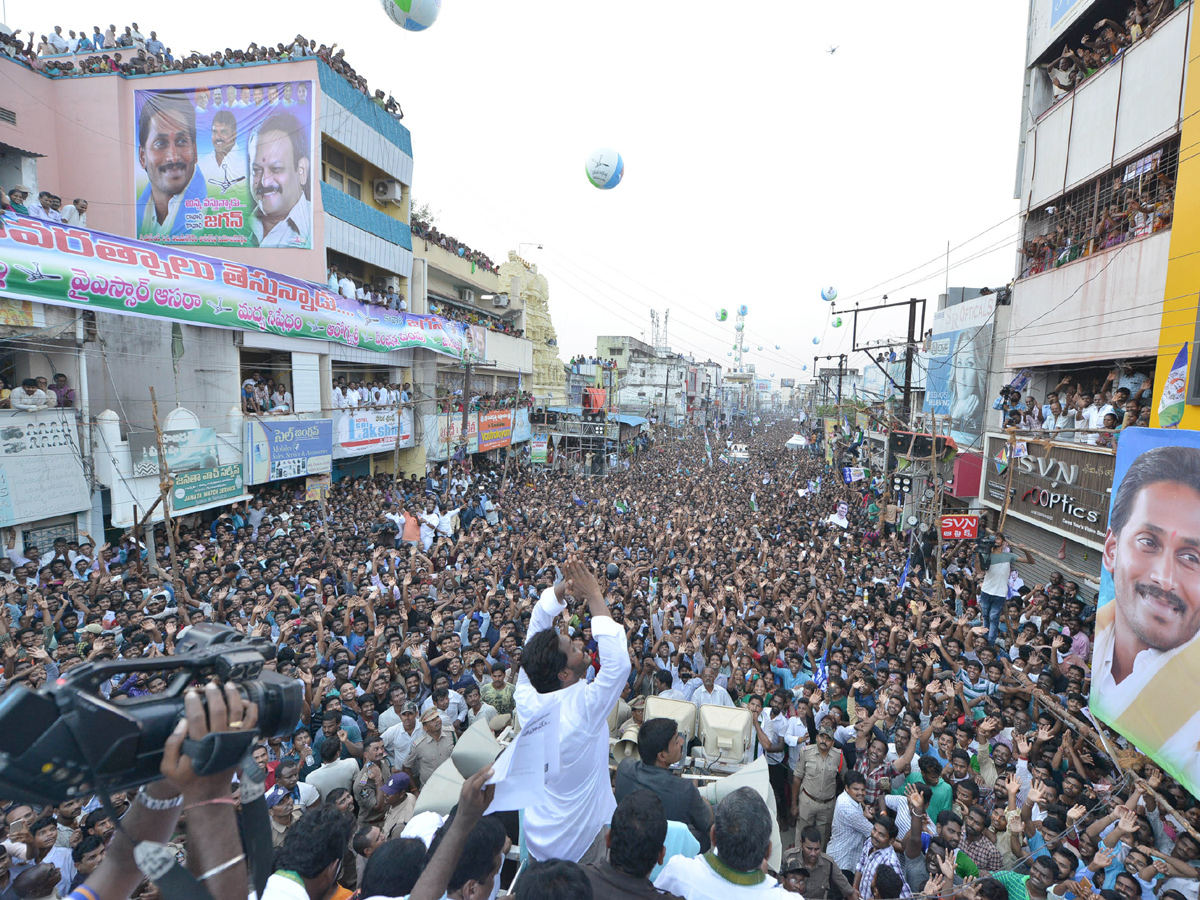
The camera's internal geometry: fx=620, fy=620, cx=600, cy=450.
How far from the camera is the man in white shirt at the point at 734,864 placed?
2129mm

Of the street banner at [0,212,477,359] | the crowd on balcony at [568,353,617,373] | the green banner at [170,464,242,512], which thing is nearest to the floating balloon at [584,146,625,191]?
the street banner at [0,212,477,359]

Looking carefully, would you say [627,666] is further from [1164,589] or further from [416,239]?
[416,239]

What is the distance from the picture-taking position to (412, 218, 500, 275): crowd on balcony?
2224 cm

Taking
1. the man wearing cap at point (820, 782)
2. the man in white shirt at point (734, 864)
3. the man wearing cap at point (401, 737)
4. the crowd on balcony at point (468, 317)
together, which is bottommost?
the man wearing cap at point (820, 782)

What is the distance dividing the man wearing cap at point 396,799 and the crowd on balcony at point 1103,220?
11.1 meters

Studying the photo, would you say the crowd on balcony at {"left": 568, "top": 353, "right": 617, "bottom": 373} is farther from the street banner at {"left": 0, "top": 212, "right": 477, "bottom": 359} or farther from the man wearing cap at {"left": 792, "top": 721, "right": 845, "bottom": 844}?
the man wearing cap at {"left": 792, "top": 721, "right": 845, "bottom": 844}

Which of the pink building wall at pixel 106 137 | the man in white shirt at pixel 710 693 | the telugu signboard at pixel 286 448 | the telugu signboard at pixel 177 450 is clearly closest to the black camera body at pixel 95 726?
the man in white shirt at pixel 710 693

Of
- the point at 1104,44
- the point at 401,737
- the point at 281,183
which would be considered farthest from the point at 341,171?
the point at 401,737

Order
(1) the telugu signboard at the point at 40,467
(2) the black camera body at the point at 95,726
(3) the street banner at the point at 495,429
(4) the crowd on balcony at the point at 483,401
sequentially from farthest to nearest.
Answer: (3) the street banner at the point at 495,429 → (4) the crowd on balcony at the point at 483,401 → (1) the telugu signboard at the point at 40,467 → (2) the black camera body at the point at 95,726

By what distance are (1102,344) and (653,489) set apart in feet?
43.8

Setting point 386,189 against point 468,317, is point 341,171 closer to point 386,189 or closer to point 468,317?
point 386,189

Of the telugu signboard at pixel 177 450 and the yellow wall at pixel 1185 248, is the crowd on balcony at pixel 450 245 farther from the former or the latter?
the yellow wall at pixel 1185 248

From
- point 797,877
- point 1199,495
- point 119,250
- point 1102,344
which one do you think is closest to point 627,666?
point 797,877

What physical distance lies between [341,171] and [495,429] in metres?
9.80
